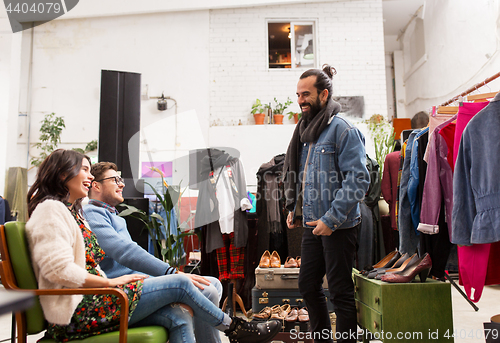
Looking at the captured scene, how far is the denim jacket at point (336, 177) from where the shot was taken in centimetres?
194

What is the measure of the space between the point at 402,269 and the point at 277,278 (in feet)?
3.53

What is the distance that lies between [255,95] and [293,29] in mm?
1604

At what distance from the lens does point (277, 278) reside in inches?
123

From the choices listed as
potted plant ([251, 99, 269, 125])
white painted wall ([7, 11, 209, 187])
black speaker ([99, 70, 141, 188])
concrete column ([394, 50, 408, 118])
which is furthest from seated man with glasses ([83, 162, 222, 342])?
concrete column ([394, 50, 408, 118])

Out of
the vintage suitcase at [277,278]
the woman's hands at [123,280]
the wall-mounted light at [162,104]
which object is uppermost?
the wall-mounted light at [162,104]

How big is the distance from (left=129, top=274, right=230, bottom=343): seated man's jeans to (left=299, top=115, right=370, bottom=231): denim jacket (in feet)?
2.34

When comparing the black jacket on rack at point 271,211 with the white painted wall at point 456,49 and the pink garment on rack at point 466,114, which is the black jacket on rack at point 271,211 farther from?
the white painted wall at point 456,49

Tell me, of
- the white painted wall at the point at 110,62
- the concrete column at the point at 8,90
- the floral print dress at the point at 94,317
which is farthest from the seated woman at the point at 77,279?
the concrete column at the point at 8,90

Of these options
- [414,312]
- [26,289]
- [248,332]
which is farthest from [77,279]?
[414,312]

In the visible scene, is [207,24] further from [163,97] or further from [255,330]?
[255,330]

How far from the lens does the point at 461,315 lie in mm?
3318

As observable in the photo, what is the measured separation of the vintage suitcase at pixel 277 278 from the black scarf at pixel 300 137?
97 cm

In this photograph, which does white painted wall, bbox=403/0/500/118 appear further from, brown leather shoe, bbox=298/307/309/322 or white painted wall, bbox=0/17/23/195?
white painted wall, bbox=0/17/23/195

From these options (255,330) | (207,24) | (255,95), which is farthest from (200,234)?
(207,24)
